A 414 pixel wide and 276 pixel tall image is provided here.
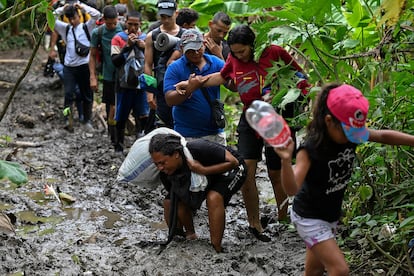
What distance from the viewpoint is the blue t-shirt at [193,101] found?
254 inches

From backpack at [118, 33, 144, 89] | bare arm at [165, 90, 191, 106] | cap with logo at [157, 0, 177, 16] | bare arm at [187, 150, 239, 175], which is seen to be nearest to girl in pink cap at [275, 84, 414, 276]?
bare arm at [187, 150, 239, 175]

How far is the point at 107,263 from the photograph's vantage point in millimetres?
5793

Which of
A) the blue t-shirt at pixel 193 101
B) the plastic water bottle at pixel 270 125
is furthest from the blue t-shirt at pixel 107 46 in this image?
the plastic water bottle at pixel 270 125

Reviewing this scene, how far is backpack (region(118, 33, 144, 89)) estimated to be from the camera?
901 centimetres

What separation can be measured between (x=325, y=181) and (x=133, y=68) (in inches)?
210

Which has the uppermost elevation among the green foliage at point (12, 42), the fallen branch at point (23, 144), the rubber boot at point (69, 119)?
the fallen branch at point (23, 144)

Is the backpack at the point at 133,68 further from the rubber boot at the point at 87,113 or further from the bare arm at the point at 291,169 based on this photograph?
the bare arm at the point at 291,169

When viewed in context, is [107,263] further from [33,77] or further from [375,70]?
[33,77]

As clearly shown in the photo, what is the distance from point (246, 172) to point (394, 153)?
1.41m

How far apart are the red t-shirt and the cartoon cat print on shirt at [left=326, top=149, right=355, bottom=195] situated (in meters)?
1.77

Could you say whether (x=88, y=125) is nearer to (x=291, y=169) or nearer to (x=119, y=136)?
(x=119, y=136)

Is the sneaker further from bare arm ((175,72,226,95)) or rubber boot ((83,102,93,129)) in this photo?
bare arm ((175,72,226,95))

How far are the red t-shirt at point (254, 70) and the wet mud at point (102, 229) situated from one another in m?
1.15

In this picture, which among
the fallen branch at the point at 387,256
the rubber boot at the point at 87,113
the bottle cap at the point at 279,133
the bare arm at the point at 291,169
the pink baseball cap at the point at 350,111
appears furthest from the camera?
the rubber boot at the point at 87,113
